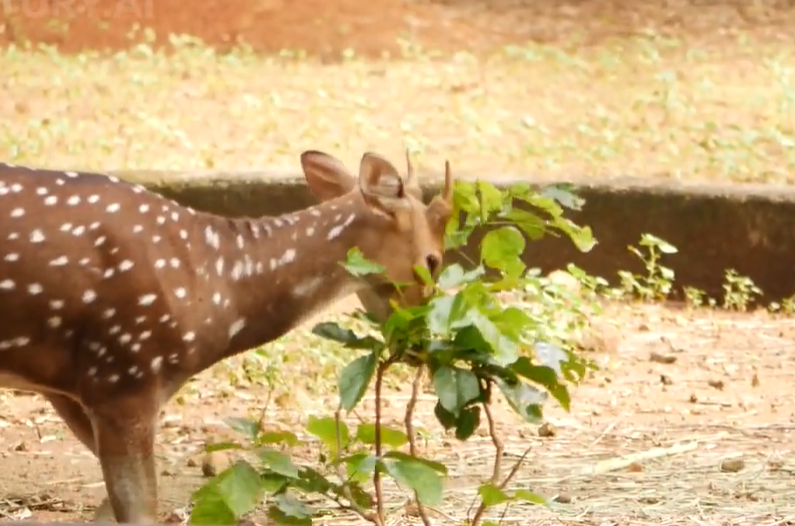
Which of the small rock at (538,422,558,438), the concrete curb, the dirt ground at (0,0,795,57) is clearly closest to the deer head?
the small rock at (538,422,558,438)

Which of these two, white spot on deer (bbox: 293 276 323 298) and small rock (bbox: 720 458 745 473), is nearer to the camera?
white spot on deer (bbox: 293 276 323 298)

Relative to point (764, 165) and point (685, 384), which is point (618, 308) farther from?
point (764, 165)

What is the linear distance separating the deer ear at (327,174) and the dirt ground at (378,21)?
5013mm

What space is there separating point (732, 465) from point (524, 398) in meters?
1.44

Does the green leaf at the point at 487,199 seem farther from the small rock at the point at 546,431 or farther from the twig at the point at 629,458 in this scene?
the small rock at the point at 546,431

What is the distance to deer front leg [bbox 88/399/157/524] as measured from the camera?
3.45m

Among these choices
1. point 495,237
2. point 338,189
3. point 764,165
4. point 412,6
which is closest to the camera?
point 495,237

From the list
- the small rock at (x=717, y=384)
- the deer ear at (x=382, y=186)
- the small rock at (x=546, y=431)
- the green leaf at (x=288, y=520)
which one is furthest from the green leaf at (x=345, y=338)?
the small rock at (x=717, y=384)

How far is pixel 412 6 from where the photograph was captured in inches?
412

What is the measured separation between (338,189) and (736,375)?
218 cm

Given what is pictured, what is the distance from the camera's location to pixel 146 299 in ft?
11.3

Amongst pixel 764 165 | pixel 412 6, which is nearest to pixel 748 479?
pixel 764 165

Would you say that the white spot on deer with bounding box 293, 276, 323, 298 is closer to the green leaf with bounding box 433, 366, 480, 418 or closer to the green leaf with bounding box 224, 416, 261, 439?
the green leaf with bounding box 224, 416, 261, 439

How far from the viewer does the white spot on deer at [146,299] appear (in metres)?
3.44
